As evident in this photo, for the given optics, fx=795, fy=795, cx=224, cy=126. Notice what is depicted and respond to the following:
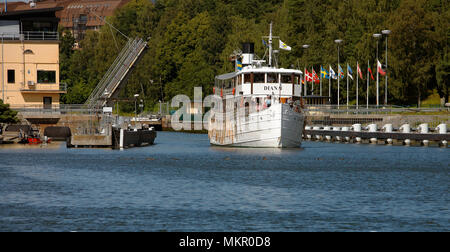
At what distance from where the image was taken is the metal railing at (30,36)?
3597 inches

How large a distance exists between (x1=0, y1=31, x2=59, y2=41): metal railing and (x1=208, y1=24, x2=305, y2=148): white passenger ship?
33.8 metres

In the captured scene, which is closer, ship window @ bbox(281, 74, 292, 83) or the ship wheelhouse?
the ship wheelhouse

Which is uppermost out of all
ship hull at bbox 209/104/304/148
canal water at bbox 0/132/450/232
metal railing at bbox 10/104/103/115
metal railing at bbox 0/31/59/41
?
metal railing at bbox 0/31/59/41

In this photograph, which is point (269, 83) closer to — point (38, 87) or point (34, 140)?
point (34, 140)

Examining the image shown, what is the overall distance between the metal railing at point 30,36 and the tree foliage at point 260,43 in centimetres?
1132

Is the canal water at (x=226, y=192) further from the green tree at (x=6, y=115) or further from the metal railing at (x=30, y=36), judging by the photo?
the metal railing at (x=30, y=36)

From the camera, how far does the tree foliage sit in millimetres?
104938

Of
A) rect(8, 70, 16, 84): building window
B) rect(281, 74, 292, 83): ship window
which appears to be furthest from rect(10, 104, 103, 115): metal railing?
rect(281, 74, 292, 83): ship window

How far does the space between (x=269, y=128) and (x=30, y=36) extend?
4118 cm

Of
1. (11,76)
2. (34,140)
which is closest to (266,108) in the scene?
(34,140)

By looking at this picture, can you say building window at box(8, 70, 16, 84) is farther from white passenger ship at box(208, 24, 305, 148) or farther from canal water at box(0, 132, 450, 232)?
white passenger ship at box(208, 24, 305, 148)

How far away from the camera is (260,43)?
429 ft

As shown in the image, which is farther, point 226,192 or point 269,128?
point 269,128

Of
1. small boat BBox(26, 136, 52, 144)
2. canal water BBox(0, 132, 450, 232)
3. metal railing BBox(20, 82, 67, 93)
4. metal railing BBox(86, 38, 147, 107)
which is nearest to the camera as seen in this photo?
canal water BBox(0, 132, 450, 232)
